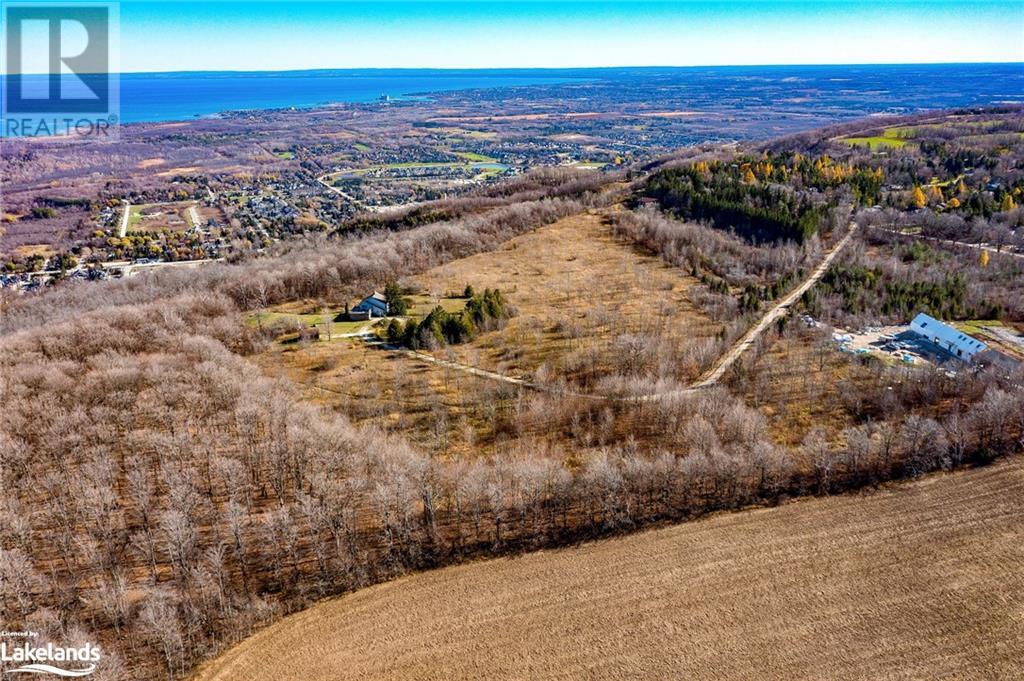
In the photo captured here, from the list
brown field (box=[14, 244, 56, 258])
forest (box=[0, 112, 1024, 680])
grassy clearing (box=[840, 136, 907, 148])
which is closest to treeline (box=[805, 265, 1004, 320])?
forest (box=[0, 112, 1024, 680])

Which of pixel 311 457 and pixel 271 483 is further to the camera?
pixel 311 457

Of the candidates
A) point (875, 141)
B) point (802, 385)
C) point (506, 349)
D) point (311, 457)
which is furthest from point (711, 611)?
point (875, 141)

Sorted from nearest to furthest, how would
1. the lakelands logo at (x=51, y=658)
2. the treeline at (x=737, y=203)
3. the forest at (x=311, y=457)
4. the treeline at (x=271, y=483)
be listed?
1. the lakelands logo at (x=51, y=658)
2. the treeline at (x=271, y=483)
3. the forest at (x=311, y=457)
4. the treeline at (x=737, y=203)

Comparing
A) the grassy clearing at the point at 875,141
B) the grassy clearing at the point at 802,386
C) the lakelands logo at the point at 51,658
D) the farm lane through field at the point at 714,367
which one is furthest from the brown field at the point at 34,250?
the grassy clearing at the point at 875,141

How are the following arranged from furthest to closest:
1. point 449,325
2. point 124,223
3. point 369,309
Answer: point 124,223 < point 369,309 < point 449,325

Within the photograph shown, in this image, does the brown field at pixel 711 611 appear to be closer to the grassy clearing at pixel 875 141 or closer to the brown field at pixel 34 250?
the brown field at pixel 34 250

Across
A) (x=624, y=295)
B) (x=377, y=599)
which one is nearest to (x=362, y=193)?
(x=624, y=295)

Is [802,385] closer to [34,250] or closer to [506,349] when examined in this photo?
[506,349]
